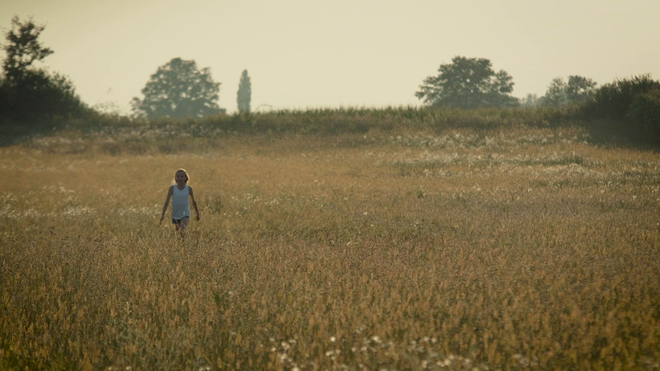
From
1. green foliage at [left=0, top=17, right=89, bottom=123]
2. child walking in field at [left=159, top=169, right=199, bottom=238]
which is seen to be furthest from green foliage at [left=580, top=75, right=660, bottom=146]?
green foliage at [left=0, top=17, right=89, bottom=123]

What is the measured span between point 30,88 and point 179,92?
3579 cm

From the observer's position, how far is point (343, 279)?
6344 millimetres

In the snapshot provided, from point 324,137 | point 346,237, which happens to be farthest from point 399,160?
point 346,237

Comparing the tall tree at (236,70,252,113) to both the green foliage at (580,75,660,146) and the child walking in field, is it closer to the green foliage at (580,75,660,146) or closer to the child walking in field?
the green foliage at (580,75,660,146)

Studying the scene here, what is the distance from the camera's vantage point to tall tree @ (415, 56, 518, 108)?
191ft

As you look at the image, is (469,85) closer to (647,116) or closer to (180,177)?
(647,116)

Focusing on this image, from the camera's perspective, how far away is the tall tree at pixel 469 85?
2287 inches

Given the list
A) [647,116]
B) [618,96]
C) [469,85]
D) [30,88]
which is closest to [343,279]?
[647,116]

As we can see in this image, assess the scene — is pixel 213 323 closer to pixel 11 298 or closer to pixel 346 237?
pixel 11 298

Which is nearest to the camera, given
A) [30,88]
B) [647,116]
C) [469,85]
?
[647,116]

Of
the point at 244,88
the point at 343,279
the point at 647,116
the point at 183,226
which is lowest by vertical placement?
the point at 343,279

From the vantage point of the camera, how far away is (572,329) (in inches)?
185

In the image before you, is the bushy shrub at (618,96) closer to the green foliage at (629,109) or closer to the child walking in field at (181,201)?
the green foliage at (629,109)

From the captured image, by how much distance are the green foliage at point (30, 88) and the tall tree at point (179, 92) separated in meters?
32.0
